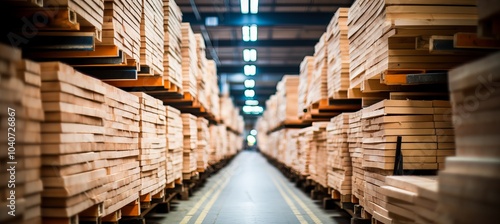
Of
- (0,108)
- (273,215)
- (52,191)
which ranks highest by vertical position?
(0,108)

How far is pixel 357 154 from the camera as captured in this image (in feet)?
22.2

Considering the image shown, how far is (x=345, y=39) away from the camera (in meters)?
7.76

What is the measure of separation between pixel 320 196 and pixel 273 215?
246cm

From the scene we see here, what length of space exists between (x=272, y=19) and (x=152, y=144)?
9249 millimetres

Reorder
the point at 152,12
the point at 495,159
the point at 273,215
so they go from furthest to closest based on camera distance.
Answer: the point at 273,215 → the point at 152,12 → the point at 495,159

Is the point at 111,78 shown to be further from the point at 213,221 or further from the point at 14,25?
the point at 213,221

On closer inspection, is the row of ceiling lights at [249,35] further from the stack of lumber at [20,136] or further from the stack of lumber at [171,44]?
the stack of lumber at [20,136]

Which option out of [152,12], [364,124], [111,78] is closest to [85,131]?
[111,78]

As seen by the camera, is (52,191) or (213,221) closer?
(52,191)

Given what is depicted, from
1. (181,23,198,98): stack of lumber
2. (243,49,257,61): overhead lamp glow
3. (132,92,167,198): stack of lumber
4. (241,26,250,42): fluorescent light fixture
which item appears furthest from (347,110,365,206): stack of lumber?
(243,49,257,61): overhead lamp glow

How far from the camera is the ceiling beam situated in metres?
14.5

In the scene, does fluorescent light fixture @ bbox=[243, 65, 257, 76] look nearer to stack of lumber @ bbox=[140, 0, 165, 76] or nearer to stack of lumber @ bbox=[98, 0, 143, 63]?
stack of lumber @ bbox=[140, 0, 165, 76]

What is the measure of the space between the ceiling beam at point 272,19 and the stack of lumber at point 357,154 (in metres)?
7.94

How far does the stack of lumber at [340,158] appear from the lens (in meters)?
7.45
